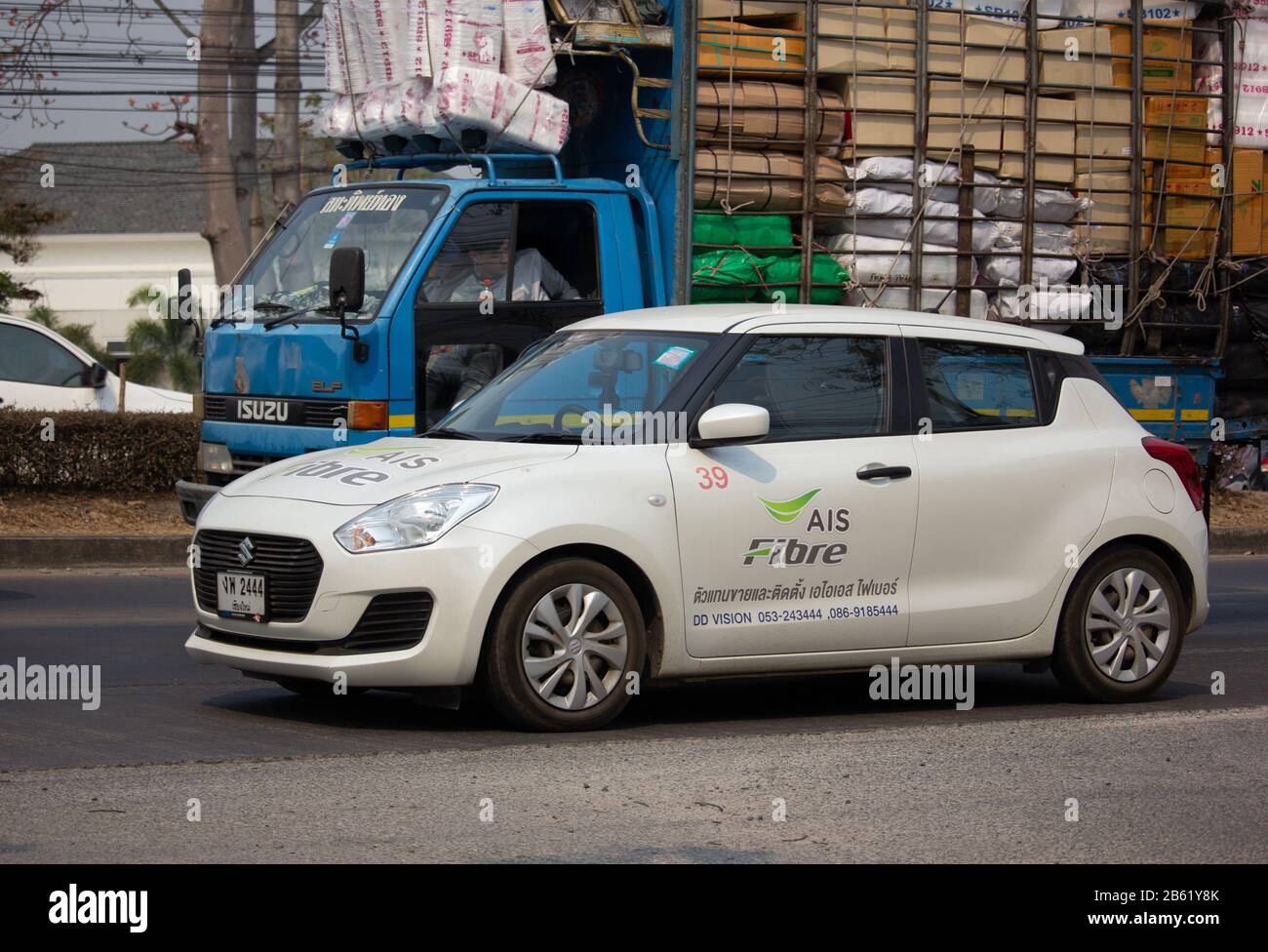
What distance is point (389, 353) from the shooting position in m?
9.88

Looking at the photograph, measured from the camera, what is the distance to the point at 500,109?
35.7 ft

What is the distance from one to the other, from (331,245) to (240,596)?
390 centimetres

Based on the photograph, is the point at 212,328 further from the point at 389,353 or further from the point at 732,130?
the point at 732,130

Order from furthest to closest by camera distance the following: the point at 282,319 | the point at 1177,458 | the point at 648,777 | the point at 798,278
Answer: the point at 798,278, the point at 282,319, the point at 1177,458, the point at 648,777

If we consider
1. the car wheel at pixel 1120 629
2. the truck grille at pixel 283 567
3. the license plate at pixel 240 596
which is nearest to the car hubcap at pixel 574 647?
the truck grille at pixel 283 567

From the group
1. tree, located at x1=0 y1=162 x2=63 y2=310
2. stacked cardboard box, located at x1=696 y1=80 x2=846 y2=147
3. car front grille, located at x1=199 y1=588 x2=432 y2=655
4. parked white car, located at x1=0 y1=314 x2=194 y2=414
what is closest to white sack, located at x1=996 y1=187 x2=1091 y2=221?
stacked cardboard box, located at x1=696 y1=80 x2=846 y2=147

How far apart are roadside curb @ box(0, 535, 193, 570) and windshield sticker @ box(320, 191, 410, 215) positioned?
13.9ft

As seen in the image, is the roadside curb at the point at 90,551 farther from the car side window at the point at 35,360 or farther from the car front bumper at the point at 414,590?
the car front bumper at the point at 414,590

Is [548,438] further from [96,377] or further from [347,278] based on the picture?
[96,377]

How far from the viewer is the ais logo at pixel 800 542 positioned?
7.39 meters

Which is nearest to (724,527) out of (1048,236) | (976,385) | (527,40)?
(976,385)

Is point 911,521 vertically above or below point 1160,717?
above

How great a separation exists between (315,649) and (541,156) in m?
4.91
